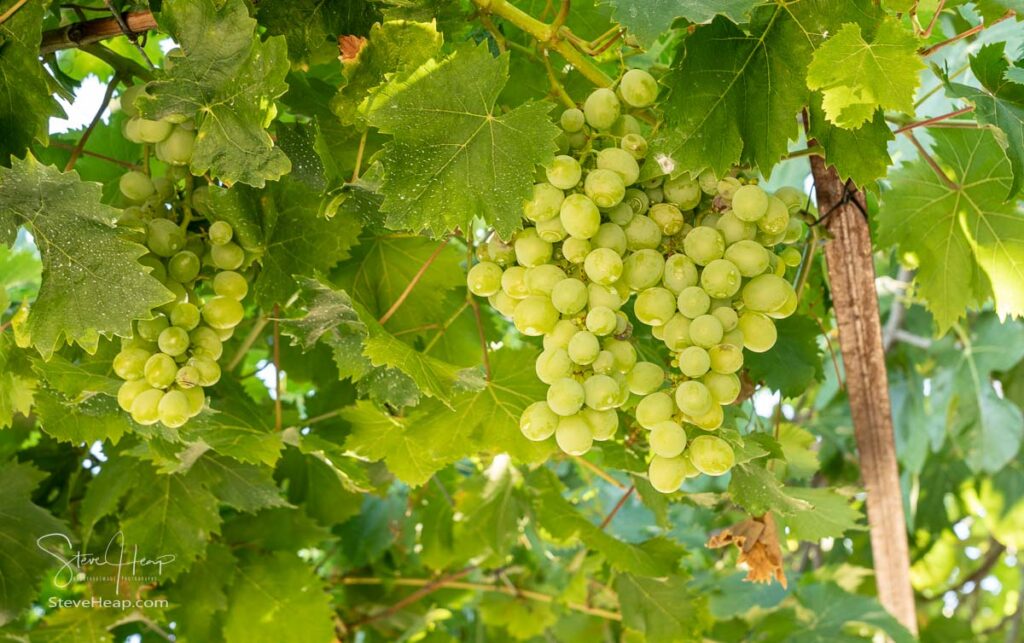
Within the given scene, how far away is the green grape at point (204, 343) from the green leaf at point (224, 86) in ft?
0.64

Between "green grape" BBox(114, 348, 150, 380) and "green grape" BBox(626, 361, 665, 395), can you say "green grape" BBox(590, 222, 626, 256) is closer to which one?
"green grape" BBox(626, 361, 665, 395)

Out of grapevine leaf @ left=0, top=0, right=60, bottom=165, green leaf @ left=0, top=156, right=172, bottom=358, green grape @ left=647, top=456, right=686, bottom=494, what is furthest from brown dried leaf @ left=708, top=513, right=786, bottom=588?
grapevine leaf @ left=0, top=0, right=60, bottom=165

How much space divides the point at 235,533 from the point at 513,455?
671 mm

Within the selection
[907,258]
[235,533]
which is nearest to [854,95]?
[907,258]

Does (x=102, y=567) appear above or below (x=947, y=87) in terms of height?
below

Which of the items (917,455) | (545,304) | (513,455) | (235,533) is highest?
(545,304)

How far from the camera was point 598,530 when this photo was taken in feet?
5.04

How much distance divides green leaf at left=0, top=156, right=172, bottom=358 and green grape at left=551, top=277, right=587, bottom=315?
0.39 metres

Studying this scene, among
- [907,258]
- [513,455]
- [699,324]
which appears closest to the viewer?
[699,324]

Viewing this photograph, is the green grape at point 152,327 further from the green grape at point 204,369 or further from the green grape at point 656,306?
the green grape at point 656,306

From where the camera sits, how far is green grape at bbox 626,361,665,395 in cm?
85

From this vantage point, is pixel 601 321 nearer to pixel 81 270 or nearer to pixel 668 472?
pixel 668 472

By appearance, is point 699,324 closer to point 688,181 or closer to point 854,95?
point 688,181

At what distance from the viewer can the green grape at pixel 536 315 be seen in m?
0.86
